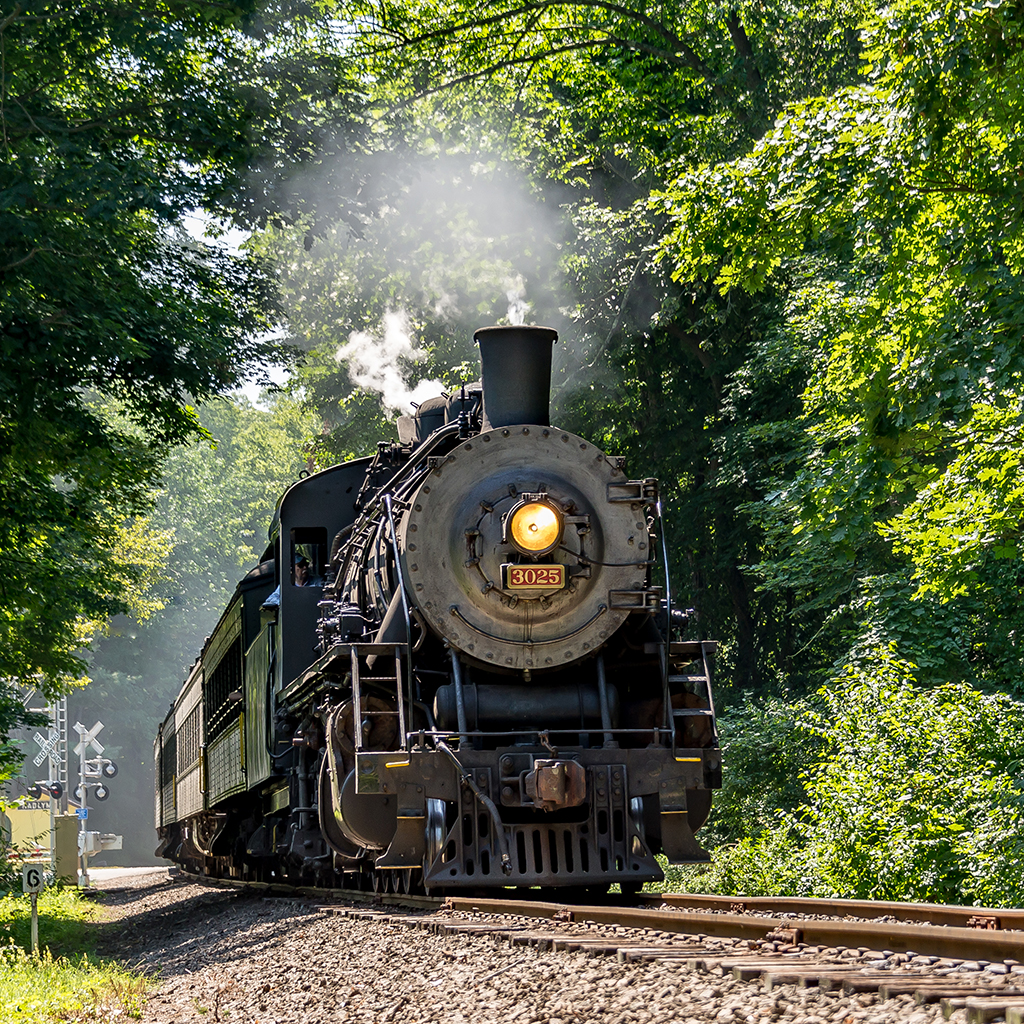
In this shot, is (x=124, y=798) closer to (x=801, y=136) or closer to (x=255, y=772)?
(x=255, y=772)

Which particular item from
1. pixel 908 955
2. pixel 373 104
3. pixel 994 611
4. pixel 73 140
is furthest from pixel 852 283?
pixel 908 955

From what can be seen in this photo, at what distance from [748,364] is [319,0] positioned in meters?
8.51

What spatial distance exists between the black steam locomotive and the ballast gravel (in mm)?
796

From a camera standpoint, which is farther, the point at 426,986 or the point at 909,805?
the point at 909,805

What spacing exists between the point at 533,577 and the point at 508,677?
810mm

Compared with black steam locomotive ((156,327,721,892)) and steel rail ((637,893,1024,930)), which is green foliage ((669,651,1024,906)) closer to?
black steam locomotive ((156,327,721,892))

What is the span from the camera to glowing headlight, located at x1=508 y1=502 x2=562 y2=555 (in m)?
7.82

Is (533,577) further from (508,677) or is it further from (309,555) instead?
(309,555)

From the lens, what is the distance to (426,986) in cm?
480

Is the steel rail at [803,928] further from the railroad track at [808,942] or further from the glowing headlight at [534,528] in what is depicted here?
the glowing headlight at [534,528]

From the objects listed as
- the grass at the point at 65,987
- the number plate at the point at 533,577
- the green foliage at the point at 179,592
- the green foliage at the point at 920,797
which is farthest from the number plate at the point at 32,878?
the green foliage at the point at 179,592

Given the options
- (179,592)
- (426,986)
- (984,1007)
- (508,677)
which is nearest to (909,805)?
(508,677)

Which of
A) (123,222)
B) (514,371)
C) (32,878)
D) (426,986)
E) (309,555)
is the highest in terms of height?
(123,222)

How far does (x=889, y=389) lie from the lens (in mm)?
11930
